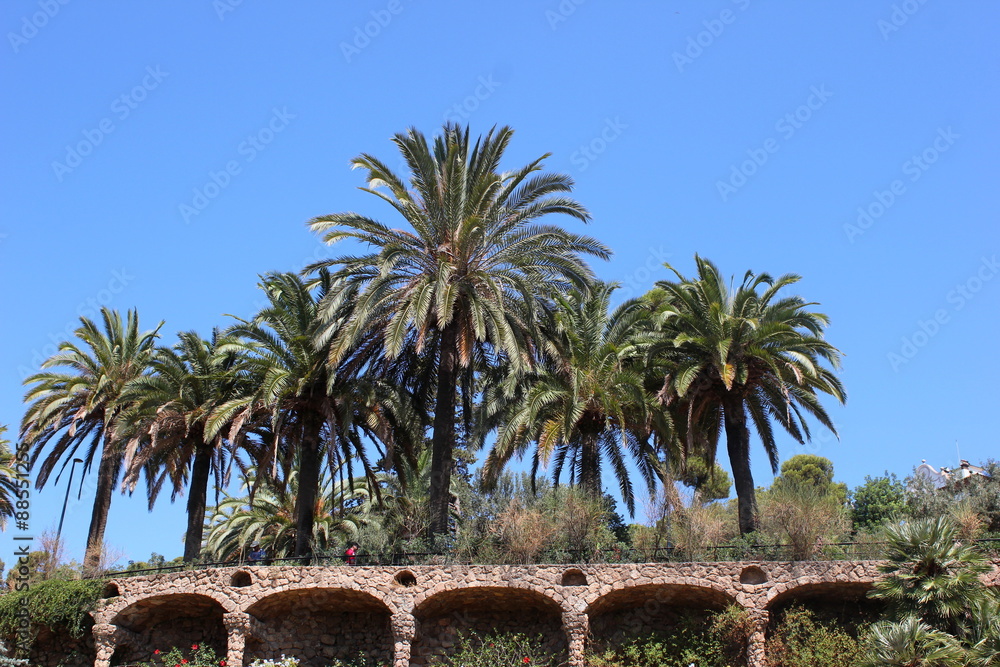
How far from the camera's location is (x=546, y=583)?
2162 centimetres

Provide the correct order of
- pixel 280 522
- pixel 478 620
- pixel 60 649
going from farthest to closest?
pixel 280 522 < pixel 60 649 < pixel 478 620

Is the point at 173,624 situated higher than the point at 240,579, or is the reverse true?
the point at 240,579

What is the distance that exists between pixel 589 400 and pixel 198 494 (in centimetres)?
1235

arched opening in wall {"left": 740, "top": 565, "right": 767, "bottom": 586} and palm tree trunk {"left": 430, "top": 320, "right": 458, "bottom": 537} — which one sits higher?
palm tree trunk {"left": 430, "top": 320, "right": 458, "bottom": 537}

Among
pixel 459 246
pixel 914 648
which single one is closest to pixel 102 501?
pixel 459 246

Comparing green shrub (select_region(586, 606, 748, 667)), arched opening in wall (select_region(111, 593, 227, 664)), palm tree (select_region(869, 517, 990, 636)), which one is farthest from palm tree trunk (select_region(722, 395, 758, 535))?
arched opening in wall (select_region(111, 593, 227, 664))

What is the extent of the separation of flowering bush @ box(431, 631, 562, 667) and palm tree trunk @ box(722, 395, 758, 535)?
672 centimetres

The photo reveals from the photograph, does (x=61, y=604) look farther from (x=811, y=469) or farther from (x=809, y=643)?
(x=811, y=469)

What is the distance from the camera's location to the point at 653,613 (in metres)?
22.4

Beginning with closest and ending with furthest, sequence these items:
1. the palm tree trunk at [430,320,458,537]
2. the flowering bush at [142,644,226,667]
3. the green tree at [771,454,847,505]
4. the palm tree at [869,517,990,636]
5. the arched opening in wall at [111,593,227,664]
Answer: the palm tree at [869,517,990,636]
the flowering bush at [142,644,226,667]
the arched opening in wall at [111,593,227,664]
the palm tree trunk at [430,320,458,537]
the green tree at [771,454,847,505]

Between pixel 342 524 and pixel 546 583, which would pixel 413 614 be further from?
pixel 342 524

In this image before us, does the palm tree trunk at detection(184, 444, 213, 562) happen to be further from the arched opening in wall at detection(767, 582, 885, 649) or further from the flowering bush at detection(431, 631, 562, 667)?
the arched opening in wall at detection(767, 582, 885, 649)

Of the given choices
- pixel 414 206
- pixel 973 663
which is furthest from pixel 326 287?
pixel 973 663

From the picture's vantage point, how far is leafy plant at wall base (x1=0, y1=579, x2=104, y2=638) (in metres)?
23.3
